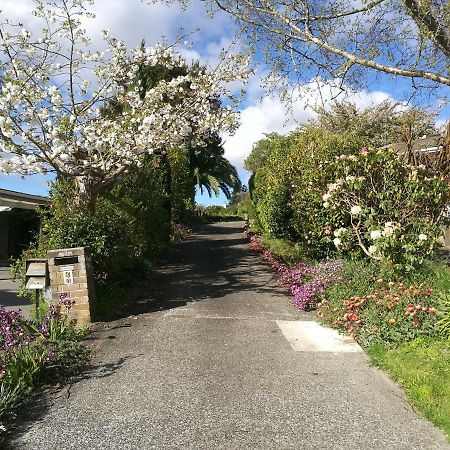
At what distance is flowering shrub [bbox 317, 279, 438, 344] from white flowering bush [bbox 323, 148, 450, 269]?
72cm

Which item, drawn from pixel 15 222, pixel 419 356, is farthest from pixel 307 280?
pixel 15 222

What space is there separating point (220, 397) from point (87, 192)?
5630 millimetres

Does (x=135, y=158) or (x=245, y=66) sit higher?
(x=245, y=66)

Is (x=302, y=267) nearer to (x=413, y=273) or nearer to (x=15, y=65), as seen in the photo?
(x=413, y=273)

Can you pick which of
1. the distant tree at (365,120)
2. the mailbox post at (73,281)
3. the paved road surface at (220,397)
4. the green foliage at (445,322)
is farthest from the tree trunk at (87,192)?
the distant tree at (365,120)

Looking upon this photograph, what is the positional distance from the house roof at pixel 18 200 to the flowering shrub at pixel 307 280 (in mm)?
9170

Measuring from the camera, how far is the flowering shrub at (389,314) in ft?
18.9

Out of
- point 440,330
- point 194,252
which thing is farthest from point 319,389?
point 194,252

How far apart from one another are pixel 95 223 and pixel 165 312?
1.95 m

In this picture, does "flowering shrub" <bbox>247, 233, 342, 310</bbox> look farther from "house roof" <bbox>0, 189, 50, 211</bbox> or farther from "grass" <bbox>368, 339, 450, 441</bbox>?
"house roof" <bbox>0, 189, 50, 211</bbox>

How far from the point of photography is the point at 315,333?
22.7 feet

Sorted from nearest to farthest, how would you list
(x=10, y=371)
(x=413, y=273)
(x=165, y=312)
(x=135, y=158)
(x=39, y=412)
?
(x=39, y=412) < (x=10, y=371) < (x=413, y=273) < (x=165, y=312) < (x=135, y=158)

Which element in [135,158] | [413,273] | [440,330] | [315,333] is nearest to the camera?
[440,330]

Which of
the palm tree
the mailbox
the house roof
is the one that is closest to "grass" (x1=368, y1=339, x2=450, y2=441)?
the mailbox
